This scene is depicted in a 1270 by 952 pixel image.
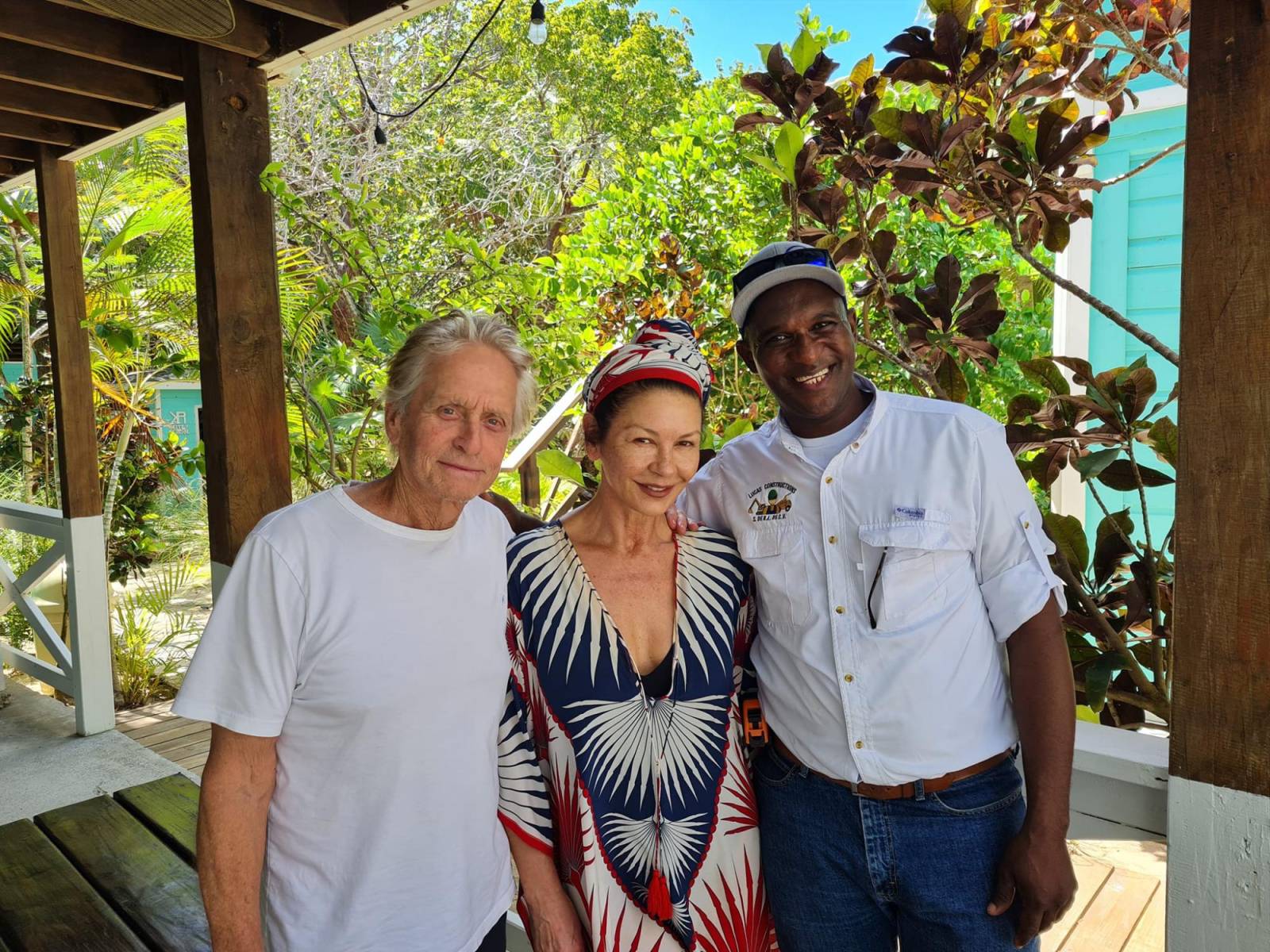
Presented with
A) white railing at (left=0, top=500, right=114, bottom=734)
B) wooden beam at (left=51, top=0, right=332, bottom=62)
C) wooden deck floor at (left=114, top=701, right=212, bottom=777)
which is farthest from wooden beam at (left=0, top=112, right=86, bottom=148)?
wooden deck floor at (left=114, top=701, right=212, bottom=777)

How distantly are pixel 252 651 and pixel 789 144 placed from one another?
180 centimetres

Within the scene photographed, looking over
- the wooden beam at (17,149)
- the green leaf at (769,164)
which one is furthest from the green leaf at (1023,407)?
the wooden beam at (17,149)

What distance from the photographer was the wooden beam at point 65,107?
12.1ft

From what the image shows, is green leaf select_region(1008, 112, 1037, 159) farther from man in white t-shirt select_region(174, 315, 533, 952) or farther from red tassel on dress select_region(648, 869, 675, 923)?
red tassel on dress select_region(648, 869, 675, 923)

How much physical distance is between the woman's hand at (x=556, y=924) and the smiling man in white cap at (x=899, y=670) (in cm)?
34

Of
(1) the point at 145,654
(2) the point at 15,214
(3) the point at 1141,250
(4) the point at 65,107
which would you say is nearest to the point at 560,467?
(4) the point at 65,107

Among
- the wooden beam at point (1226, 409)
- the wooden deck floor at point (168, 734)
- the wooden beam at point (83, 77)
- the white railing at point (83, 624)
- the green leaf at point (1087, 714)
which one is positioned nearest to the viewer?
the wooden beam at point (1226, 409)

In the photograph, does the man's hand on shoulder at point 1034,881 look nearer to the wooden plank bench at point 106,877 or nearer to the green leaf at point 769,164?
the green leaf at point 769,164

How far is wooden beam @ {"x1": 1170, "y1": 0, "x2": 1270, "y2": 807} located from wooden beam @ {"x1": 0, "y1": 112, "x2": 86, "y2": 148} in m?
4.28

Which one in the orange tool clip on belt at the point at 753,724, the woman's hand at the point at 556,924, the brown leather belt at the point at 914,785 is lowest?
the woman's hand at the point at 556,924

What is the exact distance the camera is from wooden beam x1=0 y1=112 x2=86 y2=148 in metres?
4.05

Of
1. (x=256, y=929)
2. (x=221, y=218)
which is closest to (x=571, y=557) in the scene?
(x=256, y=929)

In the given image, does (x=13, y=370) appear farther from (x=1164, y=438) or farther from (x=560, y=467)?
(x=1164, y=438)

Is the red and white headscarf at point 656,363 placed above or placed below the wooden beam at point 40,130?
below
